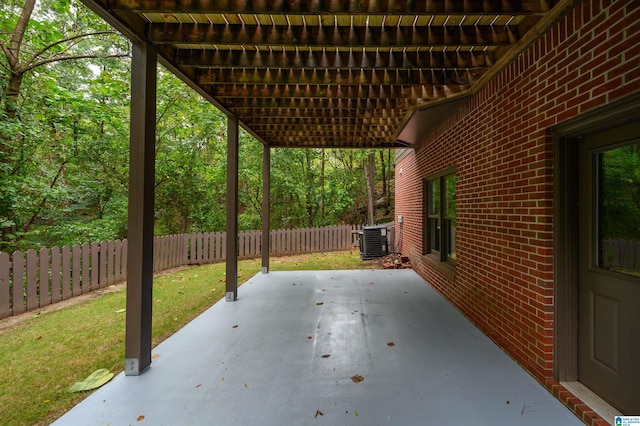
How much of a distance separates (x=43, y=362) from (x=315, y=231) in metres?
7.87

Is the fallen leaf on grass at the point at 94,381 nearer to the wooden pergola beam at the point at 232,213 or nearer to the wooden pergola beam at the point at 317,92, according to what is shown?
the wooden pergola beam at the point at 232,213

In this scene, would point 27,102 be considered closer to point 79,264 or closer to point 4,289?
point 79,264

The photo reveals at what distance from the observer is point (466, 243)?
3586 mm

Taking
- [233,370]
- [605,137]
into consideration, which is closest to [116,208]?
[233,370]

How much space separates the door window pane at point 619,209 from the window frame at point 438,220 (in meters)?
2.25

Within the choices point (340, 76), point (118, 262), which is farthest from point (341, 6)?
point (118, 262)

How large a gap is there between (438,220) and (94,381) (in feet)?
16.8

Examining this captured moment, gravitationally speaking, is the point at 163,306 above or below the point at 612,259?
below

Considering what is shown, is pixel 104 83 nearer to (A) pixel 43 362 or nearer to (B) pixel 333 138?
(B) pixel 333 138

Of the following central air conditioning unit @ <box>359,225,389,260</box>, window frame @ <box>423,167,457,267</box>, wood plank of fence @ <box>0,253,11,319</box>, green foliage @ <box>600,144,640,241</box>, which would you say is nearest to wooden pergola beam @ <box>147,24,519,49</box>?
green foliage @ <box>600,144,640,241</box>

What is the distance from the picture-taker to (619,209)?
1.77 metres

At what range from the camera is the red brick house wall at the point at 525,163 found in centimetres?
168

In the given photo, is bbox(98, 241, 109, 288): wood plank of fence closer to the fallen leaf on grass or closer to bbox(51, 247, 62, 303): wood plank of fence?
bbox(51, 247, 62, 303): wood plank of fence

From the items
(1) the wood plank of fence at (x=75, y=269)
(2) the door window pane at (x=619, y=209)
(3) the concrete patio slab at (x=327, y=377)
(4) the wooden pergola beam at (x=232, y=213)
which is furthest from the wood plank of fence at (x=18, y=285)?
(2) the door window pane at (x=619, y=209)
